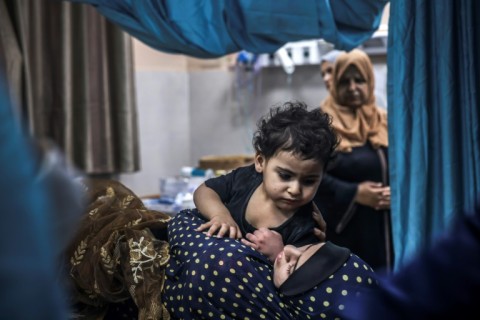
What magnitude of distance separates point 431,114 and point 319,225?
1.59 ft

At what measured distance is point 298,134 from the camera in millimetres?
1512

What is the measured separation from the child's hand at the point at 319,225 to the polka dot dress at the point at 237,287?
111 millimetres

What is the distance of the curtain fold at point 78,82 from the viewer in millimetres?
3380

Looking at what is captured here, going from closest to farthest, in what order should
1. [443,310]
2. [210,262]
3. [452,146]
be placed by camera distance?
[443,310] → [210,262] → [452,146]

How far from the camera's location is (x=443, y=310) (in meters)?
0.64

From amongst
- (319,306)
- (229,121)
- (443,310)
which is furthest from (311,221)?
(229,121)

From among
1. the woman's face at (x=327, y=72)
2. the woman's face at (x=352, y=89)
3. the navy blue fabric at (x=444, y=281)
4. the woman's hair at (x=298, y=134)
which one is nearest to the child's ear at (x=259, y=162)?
the woman's hair at (x=298, y=134)

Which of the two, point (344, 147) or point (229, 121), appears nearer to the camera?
point (344, 147)

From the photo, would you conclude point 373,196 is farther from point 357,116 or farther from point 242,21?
point 242,21

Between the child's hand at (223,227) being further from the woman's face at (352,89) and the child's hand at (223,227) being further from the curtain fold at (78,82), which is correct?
the curtain fold at (78,82)

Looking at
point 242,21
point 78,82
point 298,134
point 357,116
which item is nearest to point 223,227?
point 298,134

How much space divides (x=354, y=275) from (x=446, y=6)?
2.57 feet

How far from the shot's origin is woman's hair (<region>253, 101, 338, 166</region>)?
59.2 inches

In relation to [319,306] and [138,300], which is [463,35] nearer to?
[319,306]
